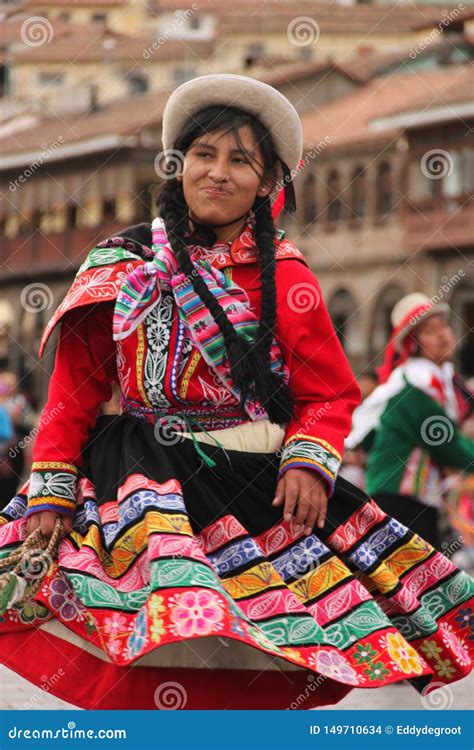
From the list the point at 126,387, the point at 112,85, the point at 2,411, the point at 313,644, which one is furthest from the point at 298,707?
the point at 112,85

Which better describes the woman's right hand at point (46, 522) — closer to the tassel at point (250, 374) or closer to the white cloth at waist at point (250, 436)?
the white cloth at waist at point (250, 436)

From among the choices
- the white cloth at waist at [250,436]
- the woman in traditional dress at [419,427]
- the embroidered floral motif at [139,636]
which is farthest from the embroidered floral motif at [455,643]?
the woman in traditional dress at [419,427]

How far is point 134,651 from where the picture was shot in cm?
432

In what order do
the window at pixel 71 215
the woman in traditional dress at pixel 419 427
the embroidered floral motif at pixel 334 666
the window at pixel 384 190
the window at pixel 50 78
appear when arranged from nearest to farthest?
the embroidered floral motif at pixel 334 666
the woman in traditional dress at pixel 419 427
the window at pixel 384 190
the window at pixel 71 215
the window at pixel 50 78

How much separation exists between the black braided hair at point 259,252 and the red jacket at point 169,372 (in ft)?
0.15

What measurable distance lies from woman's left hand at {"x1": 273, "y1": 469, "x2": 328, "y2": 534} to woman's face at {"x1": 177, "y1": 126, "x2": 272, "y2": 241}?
78 centimetres

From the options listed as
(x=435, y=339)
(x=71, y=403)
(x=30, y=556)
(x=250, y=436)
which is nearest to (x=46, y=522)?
(x=30, y=556)

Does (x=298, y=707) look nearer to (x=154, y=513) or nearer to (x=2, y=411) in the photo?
(x=154, y=513)

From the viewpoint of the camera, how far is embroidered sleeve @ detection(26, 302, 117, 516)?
4.93m

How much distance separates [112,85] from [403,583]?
Result: 215 ft

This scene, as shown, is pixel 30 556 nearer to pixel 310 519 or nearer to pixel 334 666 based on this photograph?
pixel 310 519

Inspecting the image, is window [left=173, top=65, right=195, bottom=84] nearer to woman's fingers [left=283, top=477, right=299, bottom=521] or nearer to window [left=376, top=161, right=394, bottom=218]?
window [left=376, top=161, right=394, bottom=218]

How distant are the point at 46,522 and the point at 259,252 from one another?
1002mm

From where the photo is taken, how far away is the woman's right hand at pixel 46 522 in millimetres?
4891
